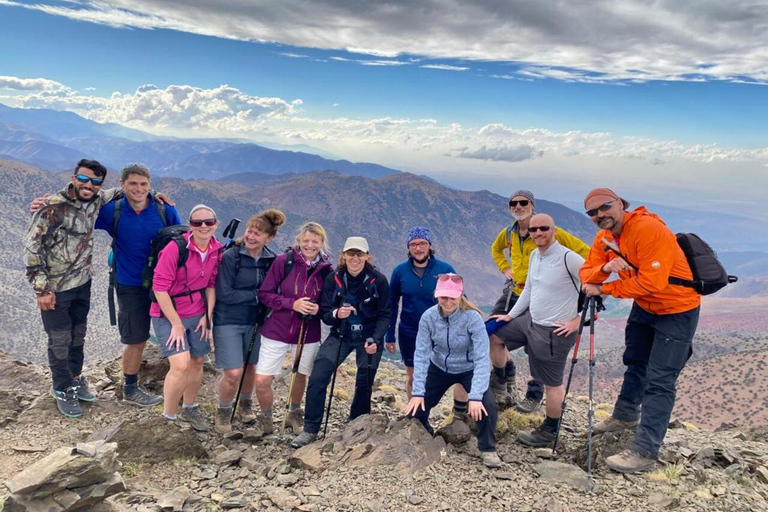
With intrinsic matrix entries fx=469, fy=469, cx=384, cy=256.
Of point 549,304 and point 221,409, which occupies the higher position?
point 549,304

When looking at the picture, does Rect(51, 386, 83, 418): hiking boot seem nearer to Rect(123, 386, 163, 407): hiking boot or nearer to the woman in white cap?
Rect(123, 386, 163, 407): hiking boot

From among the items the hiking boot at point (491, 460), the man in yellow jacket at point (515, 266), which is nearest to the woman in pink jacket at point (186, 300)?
the hiking boot at point (491, 460)

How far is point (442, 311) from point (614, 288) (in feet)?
7.50

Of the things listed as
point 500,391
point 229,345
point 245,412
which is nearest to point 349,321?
point 229,345

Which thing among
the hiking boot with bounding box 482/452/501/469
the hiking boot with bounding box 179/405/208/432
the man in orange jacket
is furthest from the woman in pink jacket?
the man in orange jacket

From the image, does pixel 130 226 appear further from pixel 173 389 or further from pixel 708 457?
pixel 708 457

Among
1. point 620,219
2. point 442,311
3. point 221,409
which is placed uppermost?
point 620,219

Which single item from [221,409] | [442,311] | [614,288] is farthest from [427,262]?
[221,409]

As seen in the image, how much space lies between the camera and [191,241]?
7.11 meters

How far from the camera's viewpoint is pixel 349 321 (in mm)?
7363

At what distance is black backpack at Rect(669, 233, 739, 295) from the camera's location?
19.3 feet

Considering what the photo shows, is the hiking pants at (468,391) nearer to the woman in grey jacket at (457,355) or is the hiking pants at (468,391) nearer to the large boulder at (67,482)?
the woman in grey jacket at (457,355)

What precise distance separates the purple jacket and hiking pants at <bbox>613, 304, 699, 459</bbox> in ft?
15.5

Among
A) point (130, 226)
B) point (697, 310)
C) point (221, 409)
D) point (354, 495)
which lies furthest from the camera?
point (221, 409)
